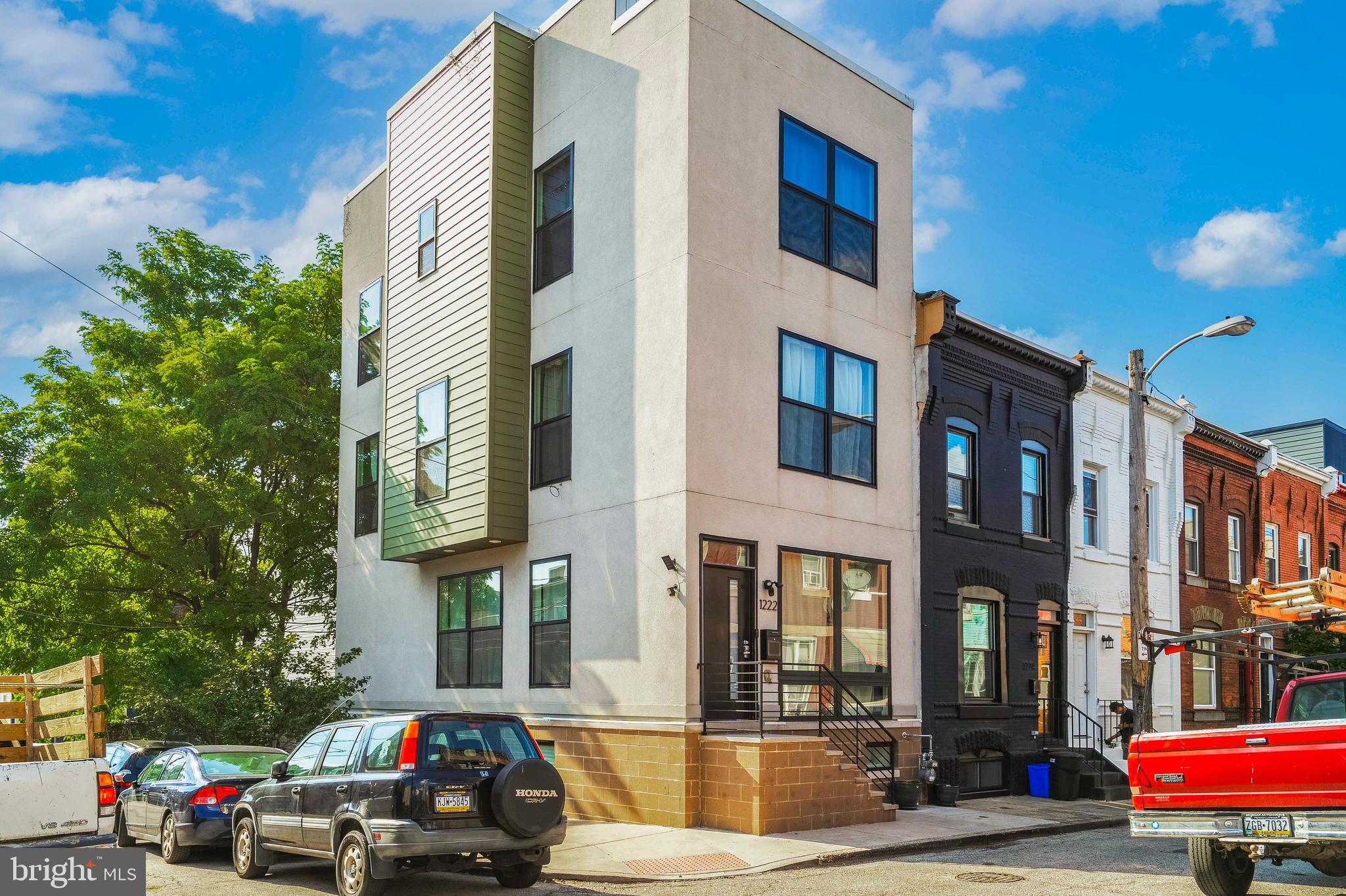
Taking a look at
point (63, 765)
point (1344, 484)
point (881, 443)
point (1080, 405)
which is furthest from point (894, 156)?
point (1344, 484)

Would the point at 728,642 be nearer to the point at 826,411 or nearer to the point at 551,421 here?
the point at 826,411

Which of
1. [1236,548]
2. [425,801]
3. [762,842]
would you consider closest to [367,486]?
[762,842]

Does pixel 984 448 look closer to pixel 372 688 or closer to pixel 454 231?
pixel 454 231

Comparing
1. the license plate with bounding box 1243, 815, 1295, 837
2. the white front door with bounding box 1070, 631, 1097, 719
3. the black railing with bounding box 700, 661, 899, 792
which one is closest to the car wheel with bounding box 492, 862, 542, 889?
the black railing with bounding box 700, 661, 899, 792

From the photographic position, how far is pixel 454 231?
21.0m

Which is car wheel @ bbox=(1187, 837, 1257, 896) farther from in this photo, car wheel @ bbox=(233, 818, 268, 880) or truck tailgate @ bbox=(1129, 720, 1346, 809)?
car wheel @ bbox=(233, 818, 268, 880)

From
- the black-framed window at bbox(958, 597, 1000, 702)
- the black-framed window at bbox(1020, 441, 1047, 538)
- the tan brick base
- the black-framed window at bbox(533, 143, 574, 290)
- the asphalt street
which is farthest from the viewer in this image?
the black-framed window at bbox(1020, 441, 1047, 538)

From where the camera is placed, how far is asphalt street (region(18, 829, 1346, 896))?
11617 mm

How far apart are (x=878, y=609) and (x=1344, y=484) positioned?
22.1 metres

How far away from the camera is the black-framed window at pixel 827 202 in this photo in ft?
61.7

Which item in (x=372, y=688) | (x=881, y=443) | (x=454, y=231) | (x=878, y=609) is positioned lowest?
(x=372, y=688)

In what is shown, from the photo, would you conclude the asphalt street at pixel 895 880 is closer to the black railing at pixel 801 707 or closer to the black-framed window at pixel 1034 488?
the black railing at pixel 801 707

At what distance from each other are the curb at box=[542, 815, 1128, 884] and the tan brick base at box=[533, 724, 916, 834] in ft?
4.38

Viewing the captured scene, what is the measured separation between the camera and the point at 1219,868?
10.7m
